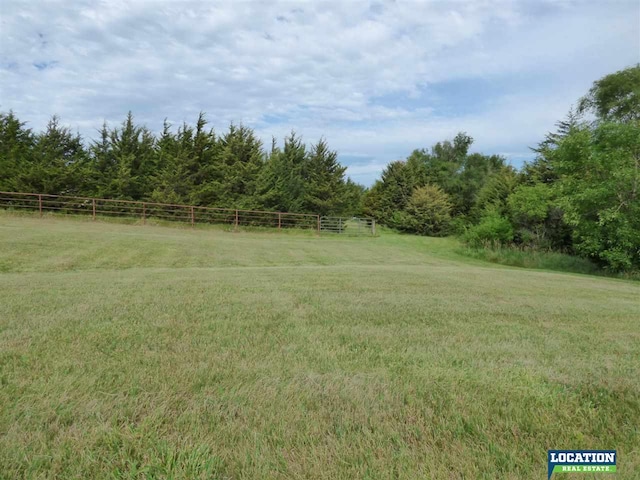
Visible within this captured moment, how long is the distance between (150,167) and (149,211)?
13.4 ft

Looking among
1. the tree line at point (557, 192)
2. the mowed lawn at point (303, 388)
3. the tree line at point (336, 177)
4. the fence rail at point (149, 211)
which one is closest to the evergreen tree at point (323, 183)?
the tree line at point (336, 177)

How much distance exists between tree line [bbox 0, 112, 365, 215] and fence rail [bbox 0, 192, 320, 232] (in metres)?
0.92

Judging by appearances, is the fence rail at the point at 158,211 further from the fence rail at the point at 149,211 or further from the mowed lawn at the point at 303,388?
the mowed lawn at the point at 303,388

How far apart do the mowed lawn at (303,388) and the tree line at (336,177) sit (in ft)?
42.2

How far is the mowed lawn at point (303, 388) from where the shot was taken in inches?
61.1

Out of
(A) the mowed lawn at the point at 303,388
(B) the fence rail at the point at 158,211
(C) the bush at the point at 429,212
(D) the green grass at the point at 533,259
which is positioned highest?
(C) the bush at the point at 429,212

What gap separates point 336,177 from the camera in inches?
1088

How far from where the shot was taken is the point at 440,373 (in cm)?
244

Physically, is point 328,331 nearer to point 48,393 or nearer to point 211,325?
point 211,325

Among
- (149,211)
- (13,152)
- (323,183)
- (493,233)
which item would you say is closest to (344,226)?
(323,183)

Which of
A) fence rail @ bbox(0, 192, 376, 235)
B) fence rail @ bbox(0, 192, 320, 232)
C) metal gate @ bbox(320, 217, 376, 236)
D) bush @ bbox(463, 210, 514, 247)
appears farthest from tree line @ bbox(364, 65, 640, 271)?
fence rail @ bbox(0, 192, 320, 232)

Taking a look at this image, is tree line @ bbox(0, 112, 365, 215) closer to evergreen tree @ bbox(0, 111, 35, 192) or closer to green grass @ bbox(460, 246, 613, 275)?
evergreen tree @ bbox(0, 111, 35, 192)

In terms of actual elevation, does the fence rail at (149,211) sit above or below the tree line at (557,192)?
below

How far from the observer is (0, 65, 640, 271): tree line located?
14727 millimetres
